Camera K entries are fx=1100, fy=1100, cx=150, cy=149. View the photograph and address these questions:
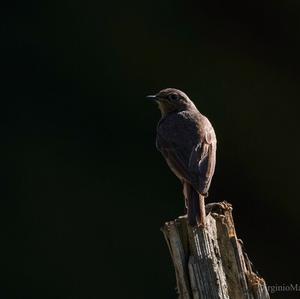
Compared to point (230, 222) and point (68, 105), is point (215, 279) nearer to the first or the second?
point (230, 222)

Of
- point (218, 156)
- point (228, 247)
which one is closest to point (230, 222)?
point (228, 247)

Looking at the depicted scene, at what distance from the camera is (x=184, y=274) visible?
234 inches

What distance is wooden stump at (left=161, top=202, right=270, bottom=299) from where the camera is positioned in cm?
587

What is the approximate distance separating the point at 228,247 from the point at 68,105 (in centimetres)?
688

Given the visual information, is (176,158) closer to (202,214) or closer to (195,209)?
(195,209)

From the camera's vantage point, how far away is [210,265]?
592cm

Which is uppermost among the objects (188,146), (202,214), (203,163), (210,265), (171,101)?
(171,101)

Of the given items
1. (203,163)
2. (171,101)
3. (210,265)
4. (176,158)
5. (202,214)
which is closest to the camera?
(210,265)

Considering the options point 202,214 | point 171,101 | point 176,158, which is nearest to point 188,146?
point 176,158

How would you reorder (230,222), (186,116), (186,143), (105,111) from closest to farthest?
1. (230,222)
2. (186,143)
3. (186,116)
4. (105,111)

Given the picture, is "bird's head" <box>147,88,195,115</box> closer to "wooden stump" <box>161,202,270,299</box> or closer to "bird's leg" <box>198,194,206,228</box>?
"bird's leg" <box>198,194,206,228</box>

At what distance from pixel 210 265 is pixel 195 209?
788mm

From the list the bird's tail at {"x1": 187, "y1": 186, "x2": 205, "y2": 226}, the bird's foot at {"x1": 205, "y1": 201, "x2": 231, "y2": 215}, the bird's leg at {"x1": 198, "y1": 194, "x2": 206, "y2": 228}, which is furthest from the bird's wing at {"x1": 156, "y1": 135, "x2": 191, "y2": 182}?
the bird's foot at {"x1": 205, "y1": 201, "x2": 231, "y2": 215}

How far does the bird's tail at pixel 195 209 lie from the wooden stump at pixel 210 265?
51 mm
